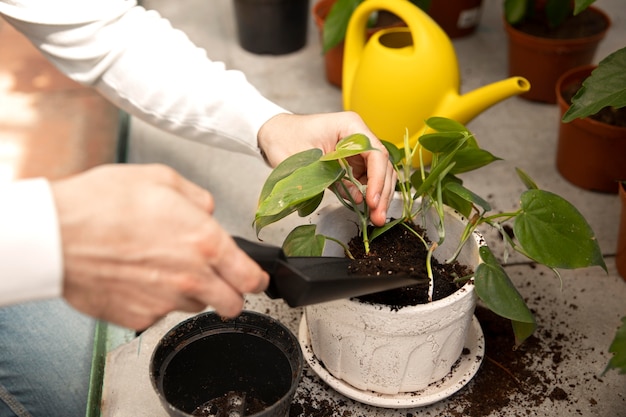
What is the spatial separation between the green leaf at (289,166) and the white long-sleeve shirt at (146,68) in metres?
0.14

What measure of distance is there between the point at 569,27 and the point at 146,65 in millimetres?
867

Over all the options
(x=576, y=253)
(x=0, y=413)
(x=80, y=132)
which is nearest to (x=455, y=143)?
(x=576, y=253)

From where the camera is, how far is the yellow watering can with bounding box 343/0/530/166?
1144mm

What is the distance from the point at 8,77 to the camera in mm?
1390

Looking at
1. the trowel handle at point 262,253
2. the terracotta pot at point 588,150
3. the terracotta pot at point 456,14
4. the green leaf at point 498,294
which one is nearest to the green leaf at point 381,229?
Answer: the green leaf at point 498,294

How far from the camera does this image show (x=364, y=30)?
128cm

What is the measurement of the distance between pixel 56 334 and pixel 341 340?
415mm

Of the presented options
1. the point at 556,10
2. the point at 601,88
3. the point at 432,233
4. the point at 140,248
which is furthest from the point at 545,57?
the point at 140,248

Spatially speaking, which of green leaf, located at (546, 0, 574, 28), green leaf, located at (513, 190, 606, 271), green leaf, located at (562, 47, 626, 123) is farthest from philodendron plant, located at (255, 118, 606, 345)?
green leaf, located at (546, 0, 574, 28)

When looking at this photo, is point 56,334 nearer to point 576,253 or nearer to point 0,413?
point 0,413

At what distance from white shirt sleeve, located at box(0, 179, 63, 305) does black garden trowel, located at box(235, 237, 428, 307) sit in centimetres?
15

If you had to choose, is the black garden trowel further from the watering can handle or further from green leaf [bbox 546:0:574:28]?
green leaf [bbox 546:0:574:28]

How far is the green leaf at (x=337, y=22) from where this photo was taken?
1.32m

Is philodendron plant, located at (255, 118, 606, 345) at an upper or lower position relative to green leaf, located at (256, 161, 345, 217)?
lower
